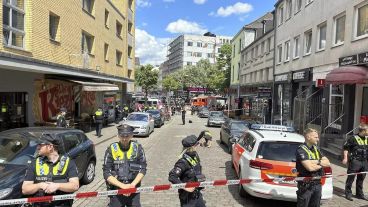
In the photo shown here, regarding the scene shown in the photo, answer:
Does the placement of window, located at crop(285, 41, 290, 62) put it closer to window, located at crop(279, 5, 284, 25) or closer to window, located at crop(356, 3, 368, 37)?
window, located at crop(279, 5, 284, 25)

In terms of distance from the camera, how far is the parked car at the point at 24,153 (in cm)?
592

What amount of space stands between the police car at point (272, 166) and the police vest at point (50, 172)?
4.24 metres

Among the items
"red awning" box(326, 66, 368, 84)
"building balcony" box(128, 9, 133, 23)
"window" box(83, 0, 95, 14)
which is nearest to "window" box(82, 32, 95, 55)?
"window" box(83, 0, 95, 14)

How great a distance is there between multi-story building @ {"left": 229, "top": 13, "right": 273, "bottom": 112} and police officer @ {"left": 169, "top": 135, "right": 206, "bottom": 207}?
35729 mm

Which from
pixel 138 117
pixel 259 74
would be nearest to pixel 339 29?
pixel 138 117

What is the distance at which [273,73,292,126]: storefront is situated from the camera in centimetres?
2564

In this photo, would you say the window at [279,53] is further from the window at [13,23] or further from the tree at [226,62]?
the tree at [226,62]

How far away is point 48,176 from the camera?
427 cm

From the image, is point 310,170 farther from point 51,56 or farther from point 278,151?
point 51,56

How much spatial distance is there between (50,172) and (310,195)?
3.84 meters

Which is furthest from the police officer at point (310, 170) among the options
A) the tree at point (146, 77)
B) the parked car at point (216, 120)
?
the tree at point (146, 77)

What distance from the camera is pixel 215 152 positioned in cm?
1588

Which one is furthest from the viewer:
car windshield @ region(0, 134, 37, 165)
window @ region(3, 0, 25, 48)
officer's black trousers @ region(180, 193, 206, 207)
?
window @ region(3, 0, 25, 48)

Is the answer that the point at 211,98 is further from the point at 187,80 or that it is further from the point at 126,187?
the point at 126,187
